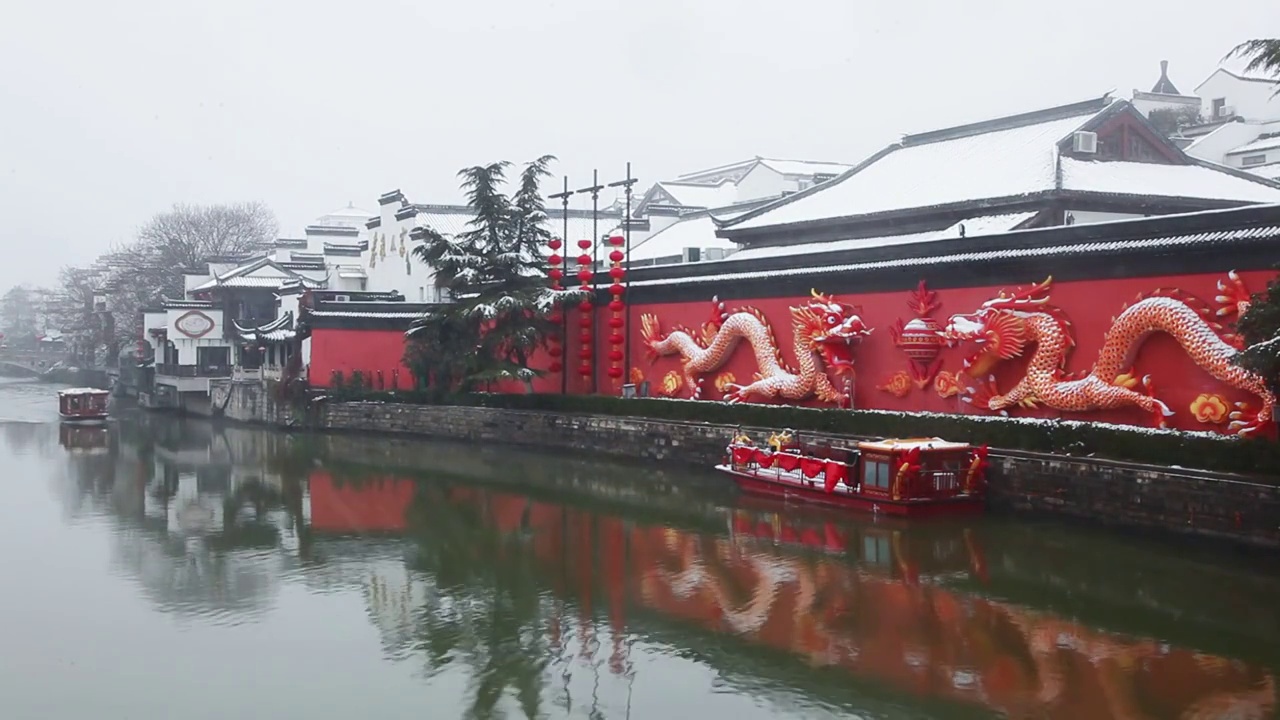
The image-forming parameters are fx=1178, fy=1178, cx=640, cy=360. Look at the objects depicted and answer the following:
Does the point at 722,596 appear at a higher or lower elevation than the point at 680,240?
lower

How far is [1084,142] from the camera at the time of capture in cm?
1589

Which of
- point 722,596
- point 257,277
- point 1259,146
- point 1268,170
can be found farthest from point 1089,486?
point 257,277

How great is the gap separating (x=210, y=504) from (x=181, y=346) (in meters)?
15.0

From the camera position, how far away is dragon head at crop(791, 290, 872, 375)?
13688mm

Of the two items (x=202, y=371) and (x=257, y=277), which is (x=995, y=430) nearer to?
(x=202, y=371)

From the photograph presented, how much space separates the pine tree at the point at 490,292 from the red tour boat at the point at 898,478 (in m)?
6.82

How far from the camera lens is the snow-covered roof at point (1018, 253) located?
10250 mm

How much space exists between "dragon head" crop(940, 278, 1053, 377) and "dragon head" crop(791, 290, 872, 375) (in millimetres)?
1288

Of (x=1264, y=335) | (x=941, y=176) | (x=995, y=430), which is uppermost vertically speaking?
(x=941, y=176)

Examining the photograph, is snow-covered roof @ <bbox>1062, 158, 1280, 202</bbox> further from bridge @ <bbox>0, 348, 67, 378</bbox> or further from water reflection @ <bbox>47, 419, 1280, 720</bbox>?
bridge @ <bbox>0, 348, 67, 378</bbox>

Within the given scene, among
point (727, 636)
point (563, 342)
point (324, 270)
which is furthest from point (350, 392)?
point (727, 636)

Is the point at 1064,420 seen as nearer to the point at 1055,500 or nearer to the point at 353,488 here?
the point at 1055,500

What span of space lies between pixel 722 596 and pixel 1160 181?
34.9 ft

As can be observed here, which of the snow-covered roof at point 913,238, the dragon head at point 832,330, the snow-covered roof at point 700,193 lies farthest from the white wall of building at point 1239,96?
the dragon head at point 832,330
